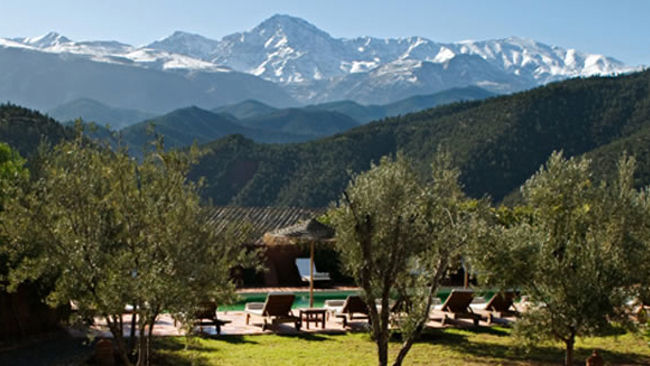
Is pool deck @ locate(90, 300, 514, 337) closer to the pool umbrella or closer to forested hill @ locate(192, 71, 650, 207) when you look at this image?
the pool umbrella

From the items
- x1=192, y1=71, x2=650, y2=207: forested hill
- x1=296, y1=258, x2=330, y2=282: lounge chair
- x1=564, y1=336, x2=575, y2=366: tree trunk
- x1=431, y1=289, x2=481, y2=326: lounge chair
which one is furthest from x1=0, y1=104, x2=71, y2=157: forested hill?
x1=564, y1=336, x2=575, y2=366: tree trunk

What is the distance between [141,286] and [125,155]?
4.51 feet

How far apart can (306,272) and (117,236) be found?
574 inches

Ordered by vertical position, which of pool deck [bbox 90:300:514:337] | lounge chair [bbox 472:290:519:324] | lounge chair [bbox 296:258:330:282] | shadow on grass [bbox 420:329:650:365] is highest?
lounge chair [bbox 296:258:330:282]

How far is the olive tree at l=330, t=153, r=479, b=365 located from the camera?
270 inches

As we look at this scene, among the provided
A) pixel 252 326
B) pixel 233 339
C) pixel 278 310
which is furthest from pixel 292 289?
pixel 233 339

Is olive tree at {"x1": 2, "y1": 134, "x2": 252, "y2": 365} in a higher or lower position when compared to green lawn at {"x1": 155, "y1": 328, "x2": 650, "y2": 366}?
higher

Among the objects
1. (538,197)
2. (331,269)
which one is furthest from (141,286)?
(331,269)

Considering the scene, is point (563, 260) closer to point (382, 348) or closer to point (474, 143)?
point (382, 348)

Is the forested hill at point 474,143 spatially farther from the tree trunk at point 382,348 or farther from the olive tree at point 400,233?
the tree trunk at point 382,348

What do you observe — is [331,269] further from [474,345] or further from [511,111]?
[511,111]

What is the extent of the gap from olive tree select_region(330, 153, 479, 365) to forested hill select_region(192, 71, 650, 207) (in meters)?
40.9

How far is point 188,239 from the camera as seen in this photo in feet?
19.5

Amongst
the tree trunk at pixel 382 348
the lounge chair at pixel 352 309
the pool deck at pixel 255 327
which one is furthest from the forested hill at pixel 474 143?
the tree trunk at pixel 382 348
